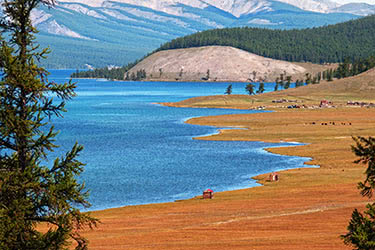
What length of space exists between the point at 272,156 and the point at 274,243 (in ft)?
167

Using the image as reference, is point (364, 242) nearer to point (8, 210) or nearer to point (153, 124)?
point (8, 210)

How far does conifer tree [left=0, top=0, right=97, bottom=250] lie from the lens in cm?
2214

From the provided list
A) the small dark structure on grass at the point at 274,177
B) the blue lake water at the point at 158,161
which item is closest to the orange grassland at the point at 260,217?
the small dark structure on grass at the point at 274,177

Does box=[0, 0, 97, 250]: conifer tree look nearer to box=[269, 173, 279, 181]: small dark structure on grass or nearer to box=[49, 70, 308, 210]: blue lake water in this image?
box=[49, 70, 308, 210]: blue lake water

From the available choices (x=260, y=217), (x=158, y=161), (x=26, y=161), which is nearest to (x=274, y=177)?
(x=260, y=217)

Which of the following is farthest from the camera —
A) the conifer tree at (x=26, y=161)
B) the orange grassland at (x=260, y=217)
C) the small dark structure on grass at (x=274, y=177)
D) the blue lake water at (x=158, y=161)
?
the small dark structure on grass at (x=274, y=177)

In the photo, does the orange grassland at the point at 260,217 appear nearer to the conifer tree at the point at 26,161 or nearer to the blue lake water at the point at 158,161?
the blue lake water at the point at 158,161

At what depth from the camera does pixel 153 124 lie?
144m

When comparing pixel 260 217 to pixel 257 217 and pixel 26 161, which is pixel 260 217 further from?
pixel 26 161

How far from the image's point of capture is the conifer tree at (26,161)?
72.6 feet

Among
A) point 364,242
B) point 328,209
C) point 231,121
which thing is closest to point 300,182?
point 328,209

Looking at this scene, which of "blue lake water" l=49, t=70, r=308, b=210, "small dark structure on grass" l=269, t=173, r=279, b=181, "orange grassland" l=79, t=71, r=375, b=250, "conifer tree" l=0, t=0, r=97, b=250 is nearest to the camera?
"conifer tree" l=0, t=0, r=97, b=250

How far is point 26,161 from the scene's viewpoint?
23391mm

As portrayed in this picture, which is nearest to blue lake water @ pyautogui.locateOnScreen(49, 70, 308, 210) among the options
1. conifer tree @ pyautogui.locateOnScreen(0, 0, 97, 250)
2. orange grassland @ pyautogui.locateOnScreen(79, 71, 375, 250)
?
orange grassland @ pyautogui.locateOnScreen(79, 71, 375, 250)
